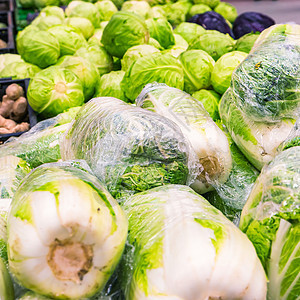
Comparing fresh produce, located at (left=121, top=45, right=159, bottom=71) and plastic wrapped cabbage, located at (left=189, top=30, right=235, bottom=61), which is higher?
plastic wrapped cabbage, located at (left=189, top=30, right=235, bottom=61)

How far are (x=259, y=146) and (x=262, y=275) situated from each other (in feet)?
2.75

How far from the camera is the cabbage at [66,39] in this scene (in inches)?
139

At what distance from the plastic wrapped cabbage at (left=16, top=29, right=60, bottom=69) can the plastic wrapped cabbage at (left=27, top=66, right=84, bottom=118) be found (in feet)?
1.92

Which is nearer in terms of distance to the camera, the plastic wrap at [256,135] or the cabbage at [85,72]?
the plastic wrap at [256,135]

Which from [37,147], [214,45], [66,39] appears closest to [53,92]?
[37,147]

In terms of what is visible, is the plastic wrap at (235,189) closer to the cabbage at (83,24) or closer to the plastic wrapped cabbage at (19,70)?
the plastic wrapped cabbage at (19,70)

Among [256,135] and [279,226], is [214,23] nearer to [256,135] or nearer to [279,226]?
[256,135]

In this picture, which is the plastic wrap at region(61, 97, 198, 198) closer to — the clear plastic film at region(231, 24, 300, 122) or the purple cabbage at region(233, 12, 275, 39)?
the clear plastic film at region(231, 24, 300, 122)

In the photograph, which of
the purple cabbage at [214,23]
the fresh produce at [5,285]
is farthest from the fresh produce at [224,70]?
the purple cabbage at [214,23]

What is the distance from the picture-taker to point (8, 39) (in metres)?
4.25

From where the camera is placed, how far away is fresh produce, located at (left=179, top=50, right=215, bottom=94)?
264 cm

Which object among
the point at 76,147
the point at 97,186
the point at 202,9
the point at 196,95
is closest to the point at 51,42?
the point at 196,95

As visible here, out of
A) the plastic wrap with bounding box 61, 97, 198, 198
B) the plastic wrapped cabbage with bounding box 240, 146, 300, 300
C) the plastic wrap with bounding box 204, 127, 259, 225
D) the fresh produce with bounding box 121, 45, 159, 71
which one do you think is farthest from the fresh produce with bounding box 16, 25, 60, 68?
the plastic wrapped cabbage with bounding box 240, 146, 300, 300

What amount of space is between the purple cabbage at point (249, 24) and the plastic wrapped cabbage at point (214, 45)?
5.44 ft
